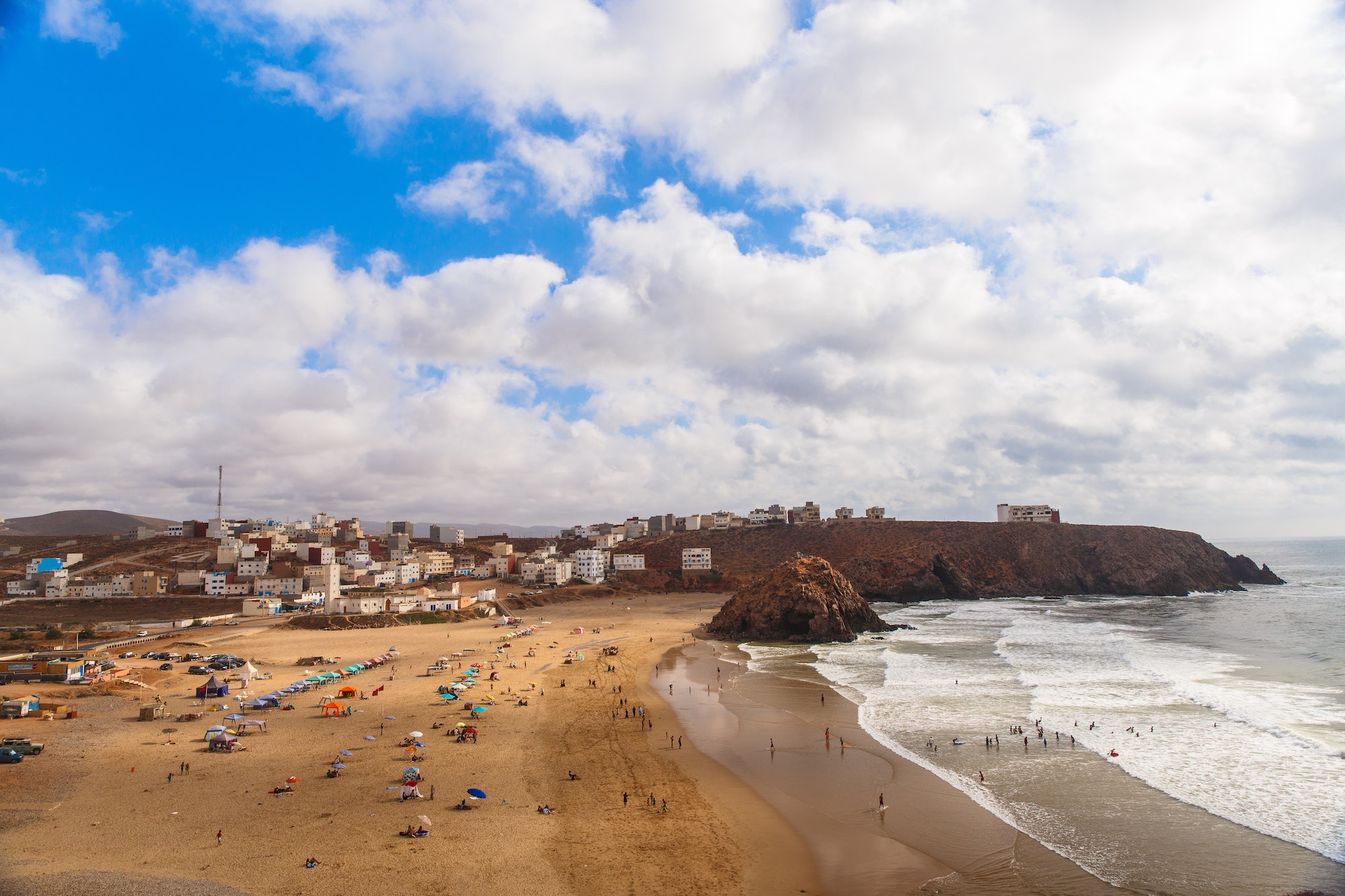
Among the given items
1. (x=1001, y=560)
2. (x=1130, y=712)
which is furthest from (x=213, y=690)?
(x=1001, y=560)

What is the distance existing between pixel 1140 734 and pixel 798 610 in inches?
1393

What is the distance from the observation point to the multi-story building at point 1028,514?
A: 147500mm

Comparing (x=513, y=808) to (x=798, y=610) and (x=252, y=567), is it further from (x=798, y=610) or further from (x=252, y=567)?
(x=252, y=567)

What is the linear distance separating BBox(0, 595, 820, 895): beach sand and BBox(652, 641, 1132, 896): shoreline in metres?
1.25

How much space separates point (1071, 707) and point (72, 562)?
125186 mm

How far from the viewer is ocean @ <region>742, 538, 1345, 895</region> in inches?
768

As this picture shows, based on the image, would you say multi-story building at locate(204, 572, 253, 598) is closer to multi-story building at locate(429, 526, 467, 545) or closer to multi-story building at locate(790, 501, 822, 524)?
multi-story building at locate(429, 526, 467, 545)

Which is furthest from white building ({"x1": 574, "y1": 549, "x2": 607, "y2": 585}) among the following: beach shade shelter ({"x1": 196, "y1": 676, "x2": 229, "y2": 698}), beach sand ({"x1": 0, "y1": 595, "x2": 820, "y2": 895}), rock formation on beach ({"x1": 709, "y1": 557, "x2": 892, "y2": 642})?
beach sand ({"x1": 0, "y1": 595, "x2": 820, "y2": 895})

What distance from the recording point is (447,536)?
527ft

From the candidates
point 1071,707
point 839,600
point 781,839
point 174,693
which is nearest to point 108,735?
point 174,693

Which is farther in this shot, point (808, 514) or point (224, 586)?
point (808, 514)

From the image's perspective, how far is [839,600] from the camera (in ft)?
219

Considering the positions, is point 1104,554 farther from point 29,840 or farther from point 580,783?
point 29,840

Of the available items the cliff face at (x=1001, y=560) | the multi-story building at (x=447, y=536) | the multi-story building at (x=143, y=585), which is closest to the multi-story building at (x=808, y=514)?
the cliff face at (x=1001, y=560)
